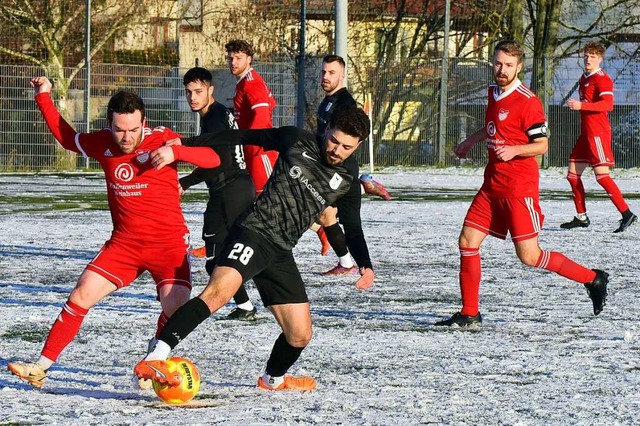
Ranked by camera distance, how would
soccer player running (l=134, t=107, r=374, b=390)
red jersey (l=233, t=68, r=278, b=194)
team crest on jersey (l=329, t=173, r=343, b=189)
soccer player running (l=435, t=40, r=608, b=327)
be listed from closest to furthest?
1. soccer player running (l=134, t=107, r=374, b=390)
2. team crest on jersey (l=329, t=173, r=343, b=189)
3. soccer player running (l=435, t=40, r=608, b=327)
4. red jersey (l=233, t=68, r=278, b=194)

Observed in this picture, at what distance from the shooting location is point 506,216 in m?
9.20

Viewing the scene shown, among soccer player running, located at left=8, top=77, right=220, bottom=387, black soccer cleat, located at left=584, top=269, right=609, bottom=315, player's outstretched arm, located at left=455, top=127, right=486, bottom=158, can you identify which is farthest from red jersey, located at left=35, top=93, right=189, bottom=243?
black soccer cleat, located at left=584, top=269, right=609, bottom=315

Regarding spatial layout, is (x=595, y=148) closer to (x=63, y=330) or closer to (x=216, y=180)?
(x=216, y=180)

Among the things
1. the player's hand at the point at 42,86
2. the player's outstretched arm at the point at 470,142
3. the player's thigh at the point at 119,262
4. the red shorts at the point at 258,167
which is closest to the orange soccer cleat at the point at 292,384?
the player's thigh at the point at 119,262

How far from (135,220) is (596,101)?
944cm

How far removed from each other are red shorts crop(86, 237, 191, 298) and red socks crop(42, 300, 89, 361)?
0.24m

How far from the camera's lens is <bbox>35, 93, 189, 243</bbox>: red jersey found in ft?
23.3

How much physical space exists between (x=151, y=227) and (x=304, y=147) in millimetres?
927

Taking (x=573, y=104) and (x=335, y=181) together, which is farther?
(x=573, y=104)

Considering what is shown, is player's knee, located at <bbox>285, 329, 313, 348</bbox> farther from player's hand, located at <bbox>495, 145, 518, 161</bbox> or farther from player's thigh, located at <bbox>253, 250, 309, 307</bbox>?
player's hand, located at <bbox>495, 145, 518, 161</bbox>

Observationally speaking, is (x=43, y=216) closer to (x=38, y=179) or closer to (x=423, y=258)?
(x=423, y=258)

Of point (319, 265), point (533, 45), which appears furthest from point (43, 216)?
point (533, 45)

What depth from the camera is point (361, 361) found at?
762cm

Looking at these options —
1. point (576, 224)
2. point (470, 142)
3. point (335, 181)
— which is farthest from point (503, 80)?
point (576, 224)
